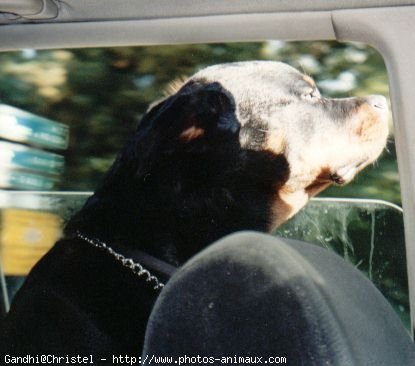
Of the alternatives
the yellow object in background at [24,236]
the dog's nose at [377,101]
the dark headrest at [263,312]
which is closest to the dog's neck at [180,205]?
the yellow object in background at [24,236]

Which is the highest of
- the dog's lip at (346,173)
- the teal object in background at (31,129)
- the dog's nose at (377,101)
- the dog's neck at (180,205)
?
the dog's nose at (377,101)

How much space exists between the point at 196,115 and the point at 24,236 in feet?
2.49

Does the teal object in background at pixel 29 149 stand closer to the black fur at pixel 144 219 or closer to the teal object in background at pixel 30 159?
the teal object in background at pixel 30 159

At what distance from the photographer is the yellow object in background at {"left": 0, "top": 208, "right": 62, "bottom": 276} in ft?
8.27

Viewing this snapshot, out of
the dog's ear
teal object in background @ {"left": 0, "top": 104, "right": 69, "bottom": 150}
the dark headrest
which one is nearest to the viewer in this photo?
the dark headrest

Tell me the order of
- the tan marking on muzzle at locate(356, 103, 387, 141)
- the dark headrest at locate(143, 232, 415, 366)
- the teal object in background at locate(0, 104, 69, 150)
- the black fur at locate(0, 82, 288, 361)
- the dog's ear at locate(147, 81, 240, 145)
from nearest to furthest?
1. the dark headrest at locate(143, 232, 415, 366)
2. the black fur at locate(0, 82, 288, 361)
3. the tan marking on muzzle at locate(356, 103, 387, 141)
4. the dog's ear at locate(147, 81, 240, 145)
5. the teal object in background at locate(0, 104, 69, 150)

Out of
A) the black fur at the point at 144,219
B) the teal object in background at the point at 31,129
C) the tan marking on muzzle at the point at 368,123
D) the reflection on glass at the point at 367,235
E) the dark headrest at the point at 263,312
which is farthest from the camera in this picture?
the teal object in background at the point at 31,129

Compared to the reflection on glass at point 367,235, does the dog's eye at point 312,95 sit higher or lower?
higher

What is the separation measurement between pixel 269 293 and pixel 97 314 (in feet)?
3.95

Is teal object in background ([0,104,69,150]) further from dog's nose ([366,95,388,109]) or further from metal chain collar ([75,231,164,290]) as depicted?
dog's nose ([366,95,388,109])

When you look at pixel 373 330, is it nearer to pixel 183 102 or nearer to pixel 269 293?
pixel 269 293

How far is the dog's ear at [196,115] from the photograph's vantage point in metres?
2.51

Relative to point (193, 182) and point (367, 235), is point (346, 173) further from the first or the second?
point (193, 182)

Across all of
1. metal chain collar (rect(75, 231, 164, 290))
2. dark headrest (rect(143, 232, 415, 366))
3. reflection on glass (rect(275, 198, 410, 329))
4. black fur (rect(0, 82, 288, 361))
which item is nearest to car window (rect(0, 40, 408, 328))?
reflection on glass (rect(275, 198, 410, 329))
